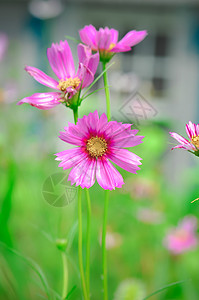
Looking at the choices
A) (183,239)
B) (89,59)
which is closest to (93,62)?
→ (89,59)

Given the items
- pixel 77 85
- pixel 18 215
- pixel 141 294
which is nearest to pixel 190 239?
pixel 141 294

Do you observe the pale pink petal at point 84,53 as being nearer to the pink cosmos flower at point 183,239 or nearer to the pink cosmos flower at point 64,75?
the pink cosmos flower at point 64,75

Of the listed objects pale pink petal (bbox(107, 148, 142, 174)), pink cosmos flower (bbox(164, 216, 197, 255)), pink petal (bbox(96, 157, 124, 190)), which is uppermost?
pale pink petal (bbox(107, 148, 142, 174))

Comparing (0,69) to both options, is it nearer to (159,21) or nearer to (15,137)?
(159,21)

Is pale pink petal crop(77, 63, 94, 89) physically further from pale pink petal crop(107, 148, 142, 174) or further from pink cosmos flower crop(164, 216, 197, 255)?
pink cosmos flower crop(164, 216, 197, 255)

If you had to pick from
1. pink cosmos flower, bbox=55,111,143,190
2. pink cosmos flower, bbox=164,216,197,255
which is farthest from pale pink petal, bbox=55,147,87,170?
pink cosmos flower, bbox=164,216,197,255

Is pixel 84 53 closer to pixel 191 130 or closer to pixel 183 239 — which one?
pixel 191 130
